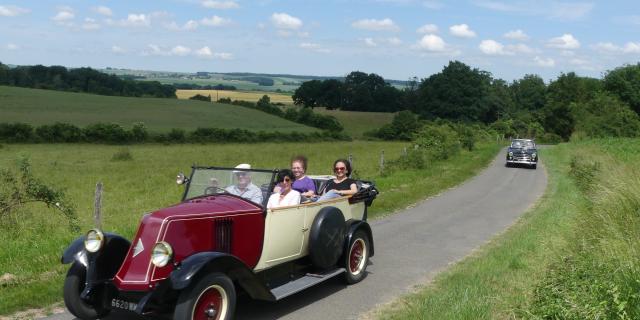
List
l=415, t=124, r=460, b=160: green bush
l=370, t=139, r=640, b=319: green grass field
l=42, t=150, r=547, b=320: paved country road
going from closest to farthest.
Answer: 1. l=370, t=139, r=640, b=319: green grass field
2. l=42, t=150, r=547, b=320: paved country road
3. l=415, t=124, r=460, b=160: green bush

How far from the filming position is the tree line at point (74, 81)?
95.2 m

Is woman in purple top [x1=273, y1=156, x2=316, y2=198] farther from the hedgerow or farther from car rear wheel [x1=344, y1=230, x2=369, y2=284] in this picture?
the hedgerow

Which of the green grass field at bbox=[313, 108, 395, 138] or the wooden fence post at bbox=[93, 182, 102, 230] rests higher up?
the wooden fence post at bbox=[93, 182, 102, 230]

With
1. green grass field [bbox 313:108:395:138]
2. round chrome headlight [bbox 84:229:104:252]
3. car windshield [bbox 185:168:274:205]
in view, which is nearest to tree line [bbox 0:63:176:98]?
green grass field [bbox 313:108:395:138]

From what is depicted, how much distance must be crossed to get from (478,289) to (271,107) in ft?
283

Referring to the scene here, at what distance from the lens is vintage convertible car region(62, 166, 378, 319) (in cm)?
544

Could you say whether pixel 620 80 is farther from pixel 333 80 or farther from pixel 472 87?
pixel 333 80

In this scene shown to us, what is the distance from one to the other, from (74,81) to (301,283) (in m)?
103

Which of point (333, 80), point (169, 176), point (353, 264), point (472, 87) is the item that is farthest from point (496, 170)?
point (333, 80)

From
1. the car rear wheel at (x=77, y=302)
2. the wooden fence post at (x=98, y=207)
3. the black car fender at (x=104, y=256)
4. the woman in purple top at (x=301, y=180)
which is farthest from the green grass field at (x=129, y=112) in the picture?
the car rear wheel at (x=77, y=302)

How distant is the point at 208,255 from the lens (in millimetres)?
5586

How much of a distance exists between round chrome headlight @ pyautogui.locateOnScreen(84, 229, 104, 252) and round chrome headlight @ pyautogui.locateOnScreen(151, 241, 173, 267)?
82cm

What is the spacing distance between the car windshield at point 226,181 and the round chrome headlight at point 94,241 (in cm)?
137

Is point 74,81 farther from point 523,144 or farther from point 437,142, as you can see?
point 523,144
